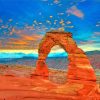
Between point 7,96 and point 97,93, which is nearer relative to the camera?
point 7,96

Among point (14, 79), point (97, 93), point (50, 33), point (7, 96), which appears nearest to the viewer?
point (7, 96)

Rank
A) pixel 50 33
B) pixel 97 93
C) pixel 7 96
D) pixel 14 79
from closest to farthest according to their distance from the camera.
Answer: pixel 7 96 < pixel 97 93 < pixel 50 33 < pixel 14 79

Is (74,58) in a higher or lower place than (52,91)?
higher

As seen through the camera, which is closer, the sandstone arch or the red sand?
the red sand

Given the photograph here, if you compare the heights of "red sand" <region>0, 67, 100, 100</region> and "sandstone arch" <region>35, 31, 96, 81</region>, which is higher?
"sandstone arch" <region>35, 31, 96, 81</region>

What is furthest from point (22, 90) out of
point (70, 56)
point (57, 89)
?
point (70, 56)

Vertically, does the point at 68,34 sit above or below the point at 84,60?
above

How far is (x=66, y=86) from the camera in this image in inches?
1538

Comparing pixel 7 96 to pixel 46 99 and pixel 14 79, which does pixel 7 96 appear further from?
pixel 14 79

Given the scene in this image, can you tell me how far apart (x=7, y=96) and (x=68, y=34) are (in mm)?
9249

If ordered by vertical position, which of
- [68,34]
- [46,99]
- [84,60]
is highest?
[68,34]

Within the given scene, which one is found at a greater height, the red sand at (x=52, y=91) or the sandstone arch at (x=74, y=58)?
the sandstone arch at (x=74, y=58)

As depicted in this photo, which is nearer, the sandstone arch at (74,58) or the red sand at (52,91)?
the red sand at (52,91)

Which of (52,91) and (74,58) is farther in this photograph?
(74,58)
